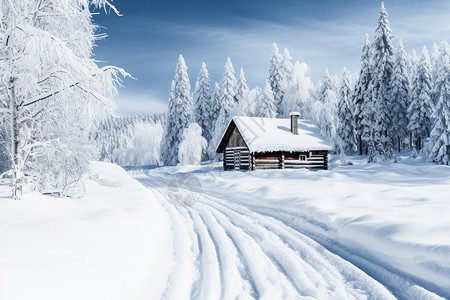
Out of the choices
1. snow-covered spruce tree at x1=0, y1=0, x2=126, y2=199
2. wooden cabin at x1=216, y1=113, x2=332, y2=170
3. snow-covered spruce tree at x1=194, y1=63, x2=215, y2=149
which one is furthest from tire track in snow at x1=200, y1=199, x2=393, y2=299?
snow-covered spruce tree at x1=194, y1=63, x2=215, y2=149

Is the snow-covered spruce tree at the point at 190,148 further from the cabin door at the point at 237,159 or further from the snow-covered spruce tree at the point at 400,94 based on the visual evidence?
the snow-covered spruce tree at the point at 400,94

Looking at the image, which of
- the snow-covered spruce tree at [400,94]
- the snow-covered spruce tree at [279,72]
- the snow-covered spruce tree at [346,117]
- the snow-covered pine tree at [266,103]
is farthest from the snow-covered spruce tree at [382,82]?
the snow-covered spruce tree at [279,72]

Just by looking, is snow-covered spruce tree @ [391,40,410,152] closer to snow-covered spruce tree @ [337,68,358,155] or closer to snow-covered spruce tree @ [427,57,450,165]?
snow-covered spruce tree @ [427,57,450,165]

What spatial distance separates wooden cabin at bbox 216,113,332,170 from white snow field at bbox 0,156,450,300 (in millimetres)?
18009

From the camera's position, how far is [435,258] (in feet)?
15.7

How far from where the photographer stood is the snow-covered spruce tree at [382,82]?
1339 inches

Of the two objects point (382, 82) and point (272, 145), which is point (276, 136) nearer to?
point (272, 145)

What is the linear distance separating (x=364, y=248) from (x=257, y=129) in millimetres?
22825

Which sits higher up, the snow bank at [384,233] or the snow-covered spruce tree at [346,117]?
the snow-covered spruce tree at [346,117]

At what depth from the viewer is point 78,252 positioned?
4965mm

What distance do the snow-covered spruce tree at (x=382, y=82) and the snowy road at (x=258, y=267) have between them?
3235 cm

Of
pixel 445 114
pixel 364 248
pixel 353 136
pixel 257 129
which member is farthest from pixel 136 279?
pixel 353 136

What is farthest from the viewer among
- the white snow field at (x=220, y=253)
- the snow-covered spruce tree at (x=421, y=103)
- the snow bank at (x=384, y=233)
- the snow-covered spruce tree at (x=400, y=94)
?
the snow-covered spruce tree at (x=421, y=103)

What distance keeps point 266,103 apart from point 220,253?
36090 mm
